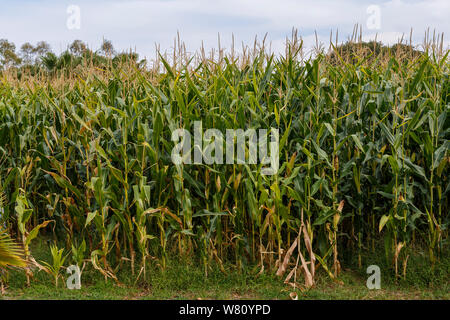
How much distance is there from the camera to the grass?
4.60 metres

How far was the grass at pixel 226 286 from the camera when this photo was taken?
181 inches

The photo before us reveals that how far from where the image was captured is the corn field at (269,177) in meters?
4.74

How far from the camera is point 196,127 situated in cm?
485

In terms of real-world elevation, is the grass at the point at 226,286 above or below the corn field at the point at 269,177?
below

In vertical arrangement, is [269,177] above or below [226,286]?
above

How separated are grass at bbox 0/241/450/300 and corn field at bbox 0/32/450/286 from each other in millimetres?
129

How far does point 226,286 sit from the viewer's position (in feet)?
15.6

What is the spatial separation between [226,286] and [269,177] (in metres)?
1.27

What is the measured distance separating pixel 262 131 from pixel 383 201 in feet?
5.49

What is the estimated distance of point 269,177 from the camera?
4875 mm

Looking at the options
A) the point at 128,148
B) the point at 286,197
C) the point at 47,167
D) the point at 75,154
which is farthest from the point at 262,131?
the point at 47,167

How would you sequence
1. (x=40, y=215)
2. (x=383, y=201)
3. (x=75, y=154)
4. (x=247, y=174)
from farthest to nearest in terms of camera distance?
(x=40, y=215)
(x=75, y=154)
(x=383, y=201)
(x=247, y=174)

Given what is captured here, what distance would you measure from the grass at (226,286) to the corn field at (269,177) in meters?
0.13

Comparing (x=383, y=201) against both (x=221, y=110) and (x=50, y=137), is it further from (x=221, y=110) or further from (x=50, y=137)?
(x=50, y=137)
